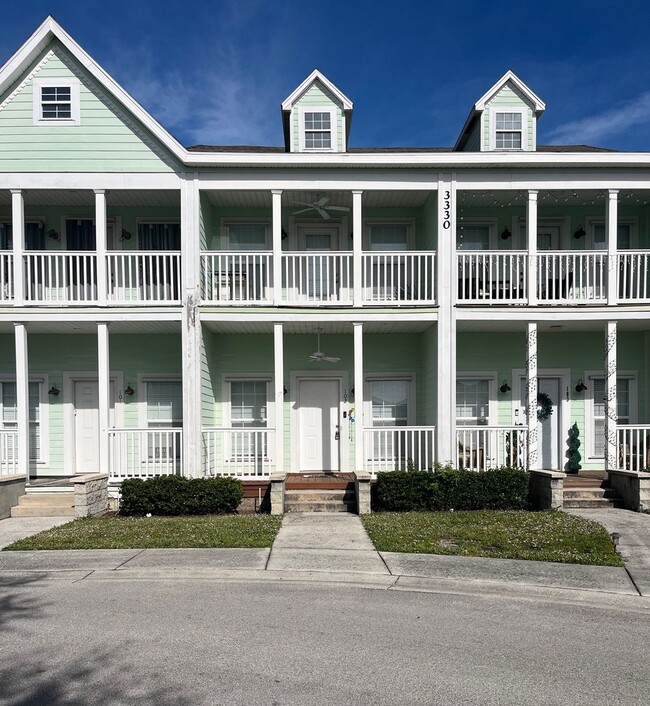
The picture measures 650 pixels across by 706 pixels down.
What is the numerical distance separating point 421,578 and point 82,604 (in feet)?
12.8

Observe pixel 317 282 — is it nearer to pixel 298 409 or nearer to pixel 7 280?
pixel 298 409

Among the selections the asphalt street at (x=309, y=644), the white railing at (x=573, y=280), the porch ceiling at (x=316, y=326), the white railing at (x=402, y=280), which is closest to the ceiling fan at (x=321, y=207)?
the white railing at (x=402, y=280)

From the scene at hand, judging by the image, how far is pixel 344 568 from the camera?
6.82 m

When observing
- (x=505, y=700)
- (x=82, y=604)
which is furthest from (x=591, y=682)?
(x=82, y=604)

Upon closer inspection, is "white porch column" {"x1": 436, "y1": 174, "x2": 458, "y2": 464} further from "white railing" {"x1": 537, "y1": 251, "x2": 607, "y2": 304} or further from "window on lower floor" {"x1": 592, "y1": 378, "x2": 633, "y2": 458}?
"window on lower floor" {"x1": 592, "y1": 378, "x2": 633, "y2": 458}

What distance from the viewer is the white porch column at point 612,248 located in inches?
448

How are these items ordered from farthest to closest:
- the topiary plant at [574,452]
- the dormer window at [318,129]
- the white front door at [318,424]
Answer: the white front door at [318,424], the topiary plant at [574,452], the dormer window at [318,129]

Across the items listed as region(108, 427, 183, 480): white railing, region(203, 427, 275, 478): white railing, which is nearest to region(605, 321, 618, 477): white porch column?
region(203, 427, 275, 478): white railing

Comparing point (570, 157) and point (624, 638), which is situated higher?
point (570, 157)

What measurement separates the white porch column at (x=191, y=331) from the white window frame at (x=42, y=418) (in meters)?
4.00

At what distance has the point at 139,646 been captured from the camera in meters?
4.52

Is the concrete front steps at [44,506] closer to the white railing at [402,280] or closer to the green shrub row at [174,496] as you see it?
the green shrub row at [174,496]

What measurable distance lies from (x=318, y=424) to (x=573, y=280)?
21.8ft

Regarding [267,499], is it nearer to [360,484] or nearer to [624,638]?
[360,484]
